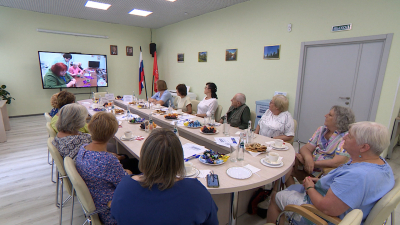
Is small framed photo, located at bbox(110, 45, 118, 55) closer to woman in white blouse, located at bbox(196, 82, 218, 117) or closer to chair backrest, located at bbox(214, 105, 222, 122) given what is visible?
Answer: woman in white blouse, located at bbox(196, 82, 218, 117)

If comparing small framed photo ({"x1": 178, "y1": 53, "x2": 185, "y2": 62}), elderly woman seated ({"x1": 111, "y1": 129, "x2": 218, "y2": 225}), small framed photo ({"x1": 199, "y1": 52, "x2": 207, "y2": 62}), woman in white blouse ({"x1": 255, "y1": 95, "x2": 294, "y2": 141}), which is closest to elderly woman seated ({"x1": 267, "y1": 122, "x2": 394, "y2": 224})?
elderly woman seated ({"x1": 111, "y1": 129, "x2": 218, "y2": 225})

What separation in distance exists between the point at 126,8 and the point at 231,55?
3.07 meters

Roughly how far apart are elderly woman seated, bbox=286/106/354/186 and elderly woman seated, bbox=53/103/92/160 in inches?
78.3

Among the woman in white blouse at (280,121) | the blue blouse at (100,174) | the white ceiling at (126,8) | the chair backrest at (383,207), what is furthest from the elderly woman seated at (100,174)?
the white ceiling at (126,8)

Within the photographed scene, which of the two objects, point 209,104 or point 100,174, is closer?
point 100,174

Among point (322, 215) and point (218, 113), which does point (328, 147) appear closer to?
point (322, 215)

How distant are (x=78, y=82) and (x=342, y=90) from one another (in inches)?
283

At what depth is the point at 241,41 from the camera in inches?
195

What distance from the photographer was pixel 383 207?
1.09m

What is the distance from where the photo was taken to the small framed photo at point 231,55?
5.14 meters

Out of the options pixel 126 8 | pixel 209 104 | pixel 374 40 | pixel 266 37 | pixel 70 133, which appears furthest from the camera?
pixel 126 8

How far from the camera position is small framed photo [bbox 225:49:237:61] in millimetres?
5140

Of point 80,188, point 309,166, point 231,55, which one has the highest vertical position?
point 231,55

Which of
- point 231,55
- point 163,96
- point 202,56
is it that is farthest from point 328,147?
point 202,56
